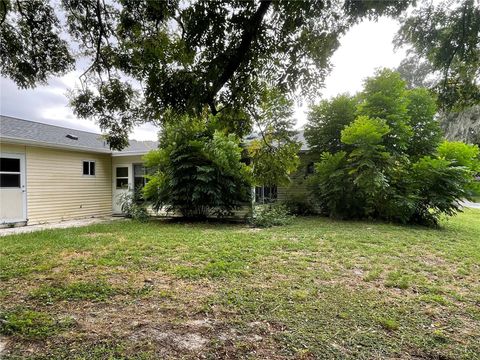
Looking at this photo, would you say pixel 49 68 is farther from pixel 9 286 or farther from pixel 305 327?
pixel 305 327

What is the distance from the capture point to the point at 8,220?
8.94 metres

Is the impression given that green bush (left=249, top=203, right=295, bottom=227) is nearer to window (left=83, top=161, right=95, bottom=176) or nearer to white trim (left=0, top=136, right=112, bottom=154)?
white trim (left=0, top=136, right=112, bottom=154)

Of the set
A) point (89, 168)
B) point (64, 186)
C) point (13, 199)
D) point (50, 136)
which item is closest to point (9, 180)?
point (13, 199)

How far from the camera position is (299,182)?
11406 millimetres

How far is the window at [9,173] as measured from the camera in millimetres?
8875

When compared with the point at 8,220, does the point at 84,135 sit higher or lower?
higher

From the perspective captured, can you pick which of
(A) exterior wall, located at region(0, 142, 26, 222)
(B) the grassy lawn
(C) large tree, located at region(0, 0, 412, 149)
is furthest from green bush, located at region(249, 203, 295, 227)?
(A) exterior wall, located at region(0, 142, 26, 222)

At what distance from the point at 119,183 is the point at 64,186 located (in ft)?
7.58

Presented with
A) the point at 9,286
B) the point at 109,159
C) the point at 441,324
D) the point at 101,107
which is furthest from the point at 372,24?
the point at 109,159

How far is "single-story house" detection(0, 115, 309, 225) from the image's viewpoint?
909 centimetres

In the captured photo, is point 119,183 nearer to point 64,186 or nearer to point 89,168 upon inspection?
point 89,168

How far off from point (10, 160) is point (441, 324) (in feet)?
35.8

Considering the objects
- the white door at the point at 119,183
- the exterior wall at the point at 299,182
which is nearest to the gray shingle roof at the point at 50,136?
the white door at the point at 119,183

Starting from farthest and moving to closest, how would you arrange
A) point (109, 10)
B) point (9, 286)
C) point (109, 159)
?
point (109, 159)
point (109, 10)
point (9, 286)
